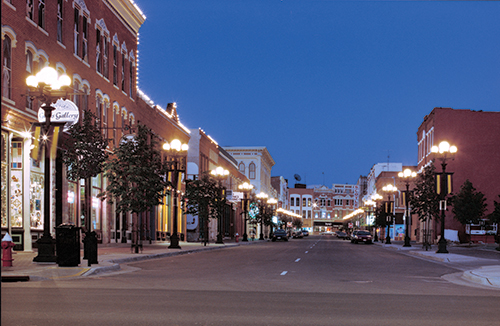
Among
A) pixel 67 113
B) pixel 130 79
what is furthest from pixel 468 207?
pixel 67 113

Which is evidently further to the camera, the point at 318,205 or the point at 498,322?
the point at 318,205

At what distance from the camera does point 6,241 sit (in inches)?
671

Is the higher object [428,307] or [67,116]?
[67,116]

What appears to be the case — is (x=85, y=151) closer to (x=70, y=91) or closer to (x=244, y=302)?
(x=70, y=91)

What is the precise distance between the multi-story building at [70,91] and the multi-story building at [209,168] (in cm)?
1115

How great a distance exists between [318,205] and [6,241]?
178965mm

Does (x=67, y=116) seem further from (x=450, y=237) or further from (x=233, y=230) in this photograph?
(x=233, y=230)

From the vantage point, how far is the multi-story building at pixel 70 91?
25.5 metres

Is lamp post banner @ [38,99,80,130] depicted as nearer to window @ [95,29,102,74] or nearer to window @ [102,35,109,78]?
window @ [95,29,102,74]

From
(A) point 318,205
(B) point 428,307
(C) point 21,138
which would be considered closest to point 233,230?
(C) point 21,138

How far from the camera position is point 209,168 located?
72750 millimetres

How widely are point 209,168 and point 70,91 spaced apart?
153 ft

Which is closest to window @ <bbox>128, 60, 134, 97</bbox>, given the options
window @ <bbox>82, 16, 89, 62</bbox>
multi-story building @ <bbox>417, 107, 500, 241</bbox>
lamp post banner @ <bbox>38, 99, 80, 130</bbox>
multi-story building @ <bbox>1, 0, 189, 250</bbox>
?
multi-story building @ <bbox>1, 0, 189, 250</bbox>

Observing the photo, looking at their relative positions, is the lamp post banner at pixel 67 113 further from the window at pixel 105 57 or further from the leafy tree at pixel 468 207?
the leafy tree at pixel 468 207
